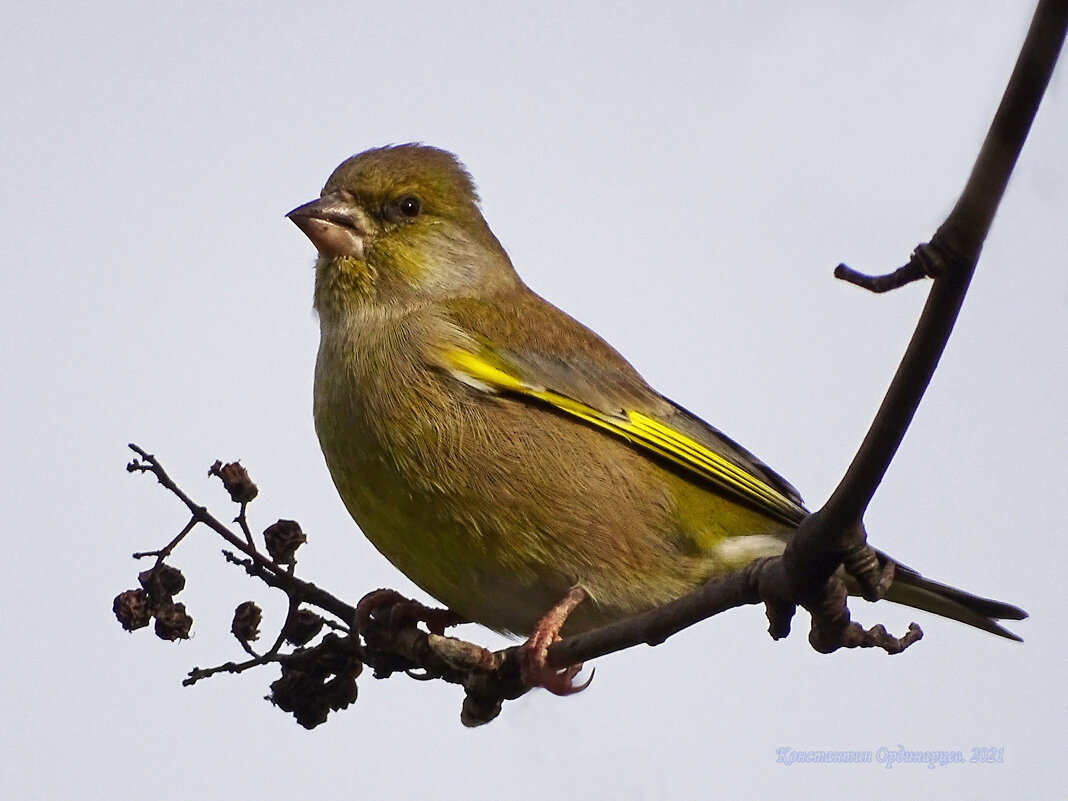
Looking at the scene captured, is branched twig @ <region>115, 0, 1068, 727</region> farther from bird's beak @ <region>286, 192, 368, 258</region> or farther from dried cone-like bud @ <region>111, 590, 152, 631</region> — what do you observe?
bird's beak @ <region>286, 192, 368, 258</region>

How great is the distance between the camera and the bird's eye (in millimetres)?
5789

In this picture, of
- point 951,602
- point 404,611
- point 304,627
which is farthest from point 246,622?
point 951,602

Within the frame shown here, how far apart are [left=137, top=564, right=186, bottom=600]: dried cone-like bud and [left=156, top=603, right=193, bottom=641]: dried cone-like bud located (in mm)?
41

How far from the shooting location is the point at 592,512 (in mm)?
4820

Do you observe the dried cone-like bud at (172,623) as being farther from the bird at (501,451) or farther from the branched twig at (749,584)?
the bird at (501,451)

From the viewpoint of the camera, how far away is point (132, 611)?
388 cm

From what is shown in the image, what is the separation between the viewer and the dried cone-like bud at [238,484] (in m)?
4.06

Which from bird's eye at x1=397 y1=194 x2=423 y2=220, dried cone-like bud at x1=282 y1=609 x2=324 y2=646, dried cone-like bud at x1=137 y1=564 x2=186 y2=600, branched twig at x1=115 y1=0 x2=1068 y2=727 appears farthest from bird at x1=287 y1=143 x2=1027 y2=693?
dried cone-like bud at x1=137 y1=564 x2=186 y2=600

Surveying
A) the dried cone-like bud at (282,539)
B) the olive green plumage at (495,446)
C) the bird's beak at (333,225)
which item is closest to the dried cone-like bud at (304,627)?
the dried cone-like bud at (282,539)

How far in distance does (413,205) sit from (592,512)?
1721 millimetres

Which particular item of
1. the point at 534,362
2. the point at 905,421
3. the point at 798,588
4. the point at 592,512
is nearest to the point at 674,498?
the point at 592,512

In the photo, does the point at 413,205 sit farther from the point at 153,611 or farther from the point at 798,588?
the point at 798,588

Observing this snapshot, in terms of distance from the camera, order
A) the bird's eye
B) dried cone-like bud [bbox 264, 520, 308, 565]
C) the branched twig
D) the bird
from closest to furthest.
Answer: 1. the branched twig
2. dried cone-like bud [bbox 264, 520, 308, 565]
3. the bird
4. the bird's eye

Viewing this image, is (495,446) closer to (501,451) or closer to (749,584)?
(501,451)
